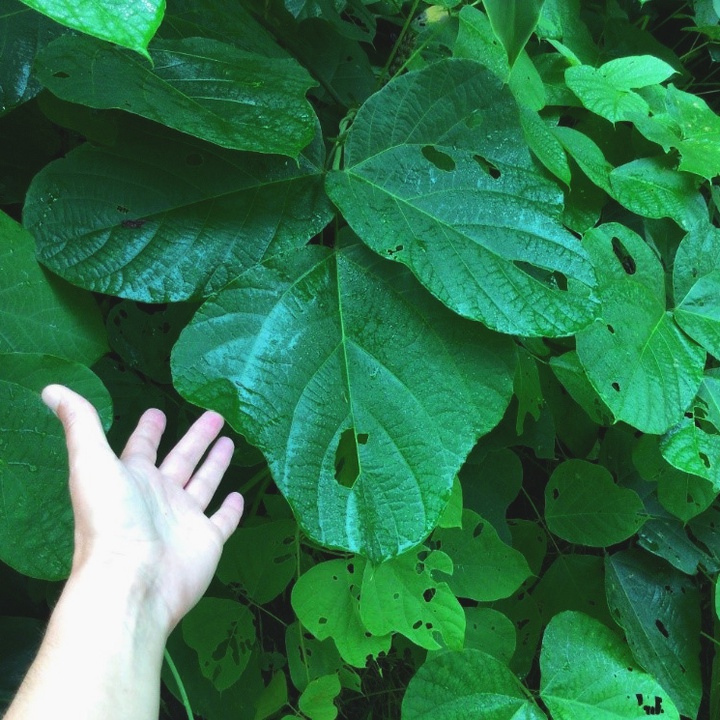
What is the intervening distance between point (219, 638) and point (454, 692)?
0.34 m

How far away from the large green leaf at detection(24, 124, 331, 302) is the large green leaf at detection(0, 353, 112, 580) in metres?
0.10

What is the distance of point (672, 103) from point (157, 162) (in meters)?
0.82

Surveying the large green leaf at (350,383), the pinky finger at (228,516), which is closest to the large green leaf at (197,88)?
the large green leaf at (350,383)

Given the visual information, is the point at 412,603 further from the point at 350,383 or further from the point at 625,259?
the point at 625,259

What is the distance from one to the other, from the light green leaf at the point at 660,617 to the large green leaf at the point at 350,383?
0.63 m

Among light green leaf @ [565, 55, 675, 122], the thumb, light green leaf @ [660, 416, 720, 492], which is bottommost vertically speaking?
light green leaf @ [660, 416, 720, 492]

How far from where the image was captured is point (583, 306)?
2.25 feet

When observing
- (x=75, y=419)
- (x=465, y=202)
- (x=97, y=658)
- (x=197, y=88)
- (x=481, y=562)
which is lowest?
(x=481, y=562)

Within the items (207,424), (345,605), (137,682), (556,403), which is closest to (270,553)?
(345,605)

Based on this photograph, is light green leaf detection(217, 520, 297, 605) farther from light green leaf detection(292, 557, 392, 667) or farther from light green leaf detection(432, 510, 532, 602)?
light green leaf detection(432, 510, 532, 602)

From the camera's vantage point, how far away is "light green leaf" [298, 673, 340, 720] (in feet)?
2.86

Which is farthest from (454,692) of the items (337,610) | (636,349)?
(636,349)

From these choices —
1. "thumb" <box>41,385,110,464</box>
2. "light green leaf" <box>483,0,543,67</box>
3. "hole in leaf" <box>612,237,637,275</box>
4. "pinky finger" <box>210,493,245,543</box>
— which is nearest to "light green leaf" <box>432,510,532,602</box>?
Result: "pinky finger" <box>210,493,245,543</box>

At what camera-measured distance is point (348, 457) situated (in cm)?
66
